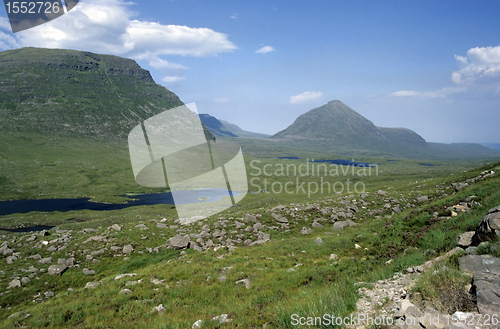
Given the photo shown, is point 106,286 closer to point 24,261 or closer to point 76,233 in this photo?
point 24,261

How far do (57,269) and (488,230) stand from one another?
94.3 feet

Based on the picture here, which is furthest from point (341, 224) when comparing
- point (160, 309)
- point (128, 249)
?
point (128, 249)

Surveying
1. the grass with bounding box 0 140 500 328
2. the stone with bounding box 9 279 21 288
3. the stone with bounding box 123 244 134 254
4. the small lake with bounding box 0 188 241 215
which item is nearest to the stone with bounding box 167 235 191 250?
the grass with bounding box 0 140 500 328

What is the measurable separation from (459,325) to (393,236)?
13.6 meters

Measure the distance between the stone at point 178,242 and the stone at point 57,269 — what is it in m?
8.74

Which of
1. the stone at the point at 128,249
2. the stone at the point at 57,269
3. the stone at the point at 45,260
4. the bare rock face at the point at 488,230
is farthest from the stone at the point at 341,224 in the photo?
the stone at the point at 45,260

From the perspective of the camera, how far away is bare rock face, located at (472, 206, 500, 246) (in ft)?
30.6

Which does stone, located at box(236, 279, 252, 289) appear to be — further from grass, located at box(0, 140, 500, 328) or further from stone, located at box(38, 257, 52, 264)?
stone, located at box(38, 257, 52, 264)

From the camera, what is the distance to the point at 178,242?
24.7 m

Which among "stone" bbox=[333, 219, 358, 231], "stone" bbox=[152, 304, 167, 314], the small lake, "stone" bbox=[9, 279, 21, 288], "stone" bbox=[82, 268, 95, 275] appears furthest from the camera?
the small lake

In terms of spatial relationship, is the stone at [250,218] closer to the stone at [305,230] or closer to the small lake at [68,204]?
the stone at [305,230]

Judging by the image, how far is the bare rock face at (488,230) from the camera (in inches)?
367

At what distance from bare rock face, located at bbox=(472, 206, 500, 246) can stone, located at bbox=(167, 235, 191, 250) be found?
874 inches

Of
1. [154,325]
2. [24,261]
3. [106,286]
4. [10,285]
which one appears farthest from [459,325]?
[24,261]
